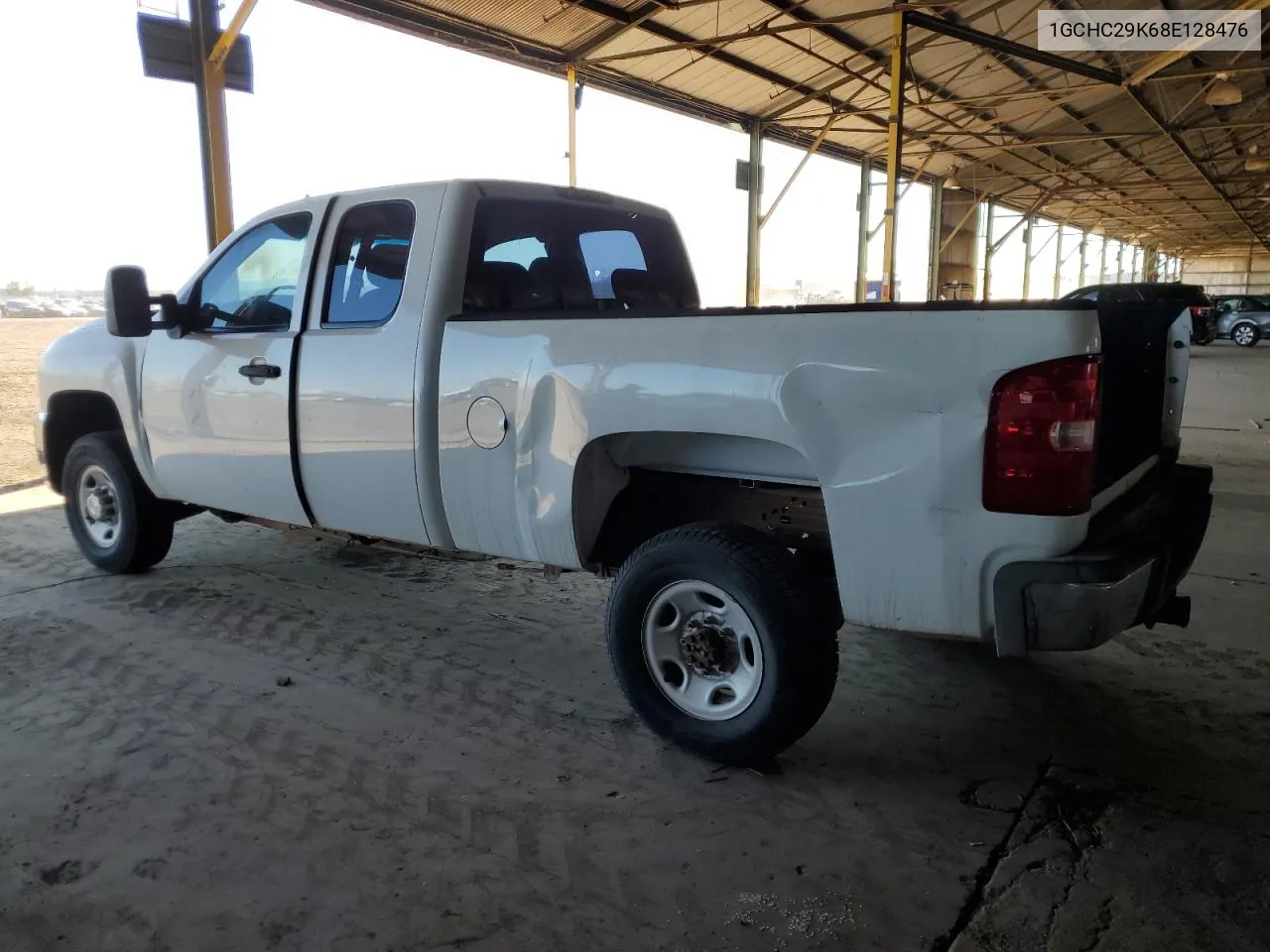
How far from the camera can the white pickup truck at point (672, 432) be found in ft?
7.64

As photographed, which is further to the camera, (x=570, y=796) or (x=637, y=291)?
(x=637, y=291)

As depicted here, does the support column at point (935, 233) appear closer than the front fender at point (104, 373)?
No

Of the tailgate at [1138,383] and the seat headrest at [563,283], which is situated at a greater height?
the seat headrest at [563,283]

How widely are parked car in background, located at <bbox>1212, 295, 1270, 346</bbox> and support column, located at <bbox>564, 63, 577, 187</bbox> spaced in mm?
22928

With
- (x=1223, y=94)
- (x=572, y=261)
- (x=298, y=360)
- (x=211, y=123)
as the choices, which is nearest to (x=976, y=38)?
(x=1223, y=94)

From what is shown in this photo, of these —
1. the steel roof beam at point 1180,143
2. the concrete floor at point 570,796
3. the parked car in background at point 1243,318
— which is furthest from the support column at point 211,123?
the parked car in background at point 1243,318

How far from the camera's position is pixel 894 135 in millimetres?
13922

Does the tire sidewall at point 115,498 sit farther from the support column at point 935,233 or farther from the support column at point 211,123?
the support column at point 935,233

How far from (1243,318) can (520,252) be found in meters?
30.6

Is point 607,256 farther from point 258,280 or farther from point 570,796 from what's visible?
point 570,796

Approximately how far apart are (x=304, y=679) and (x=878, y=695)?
2338 mm

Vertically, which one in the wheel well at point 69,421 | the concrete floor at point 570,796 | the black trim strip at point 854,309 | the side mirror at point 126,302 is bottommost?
the concrete floor at point 570,796

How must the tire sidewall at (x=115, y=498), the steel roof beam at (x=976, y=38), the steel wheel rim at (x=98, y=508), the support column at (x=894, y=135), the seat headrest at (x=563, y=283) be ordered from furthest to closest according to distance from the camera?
the support column at (x=894, y=135) < the steel roof beam at (x=976, y=38) < the steel wheel rim at (x=98, y=508) < the tire sidewall at (x=115, y=498) < the seat headrest at (x=563, y=283)

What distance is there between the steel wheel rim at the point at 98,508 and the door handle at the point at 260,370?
162 cm
